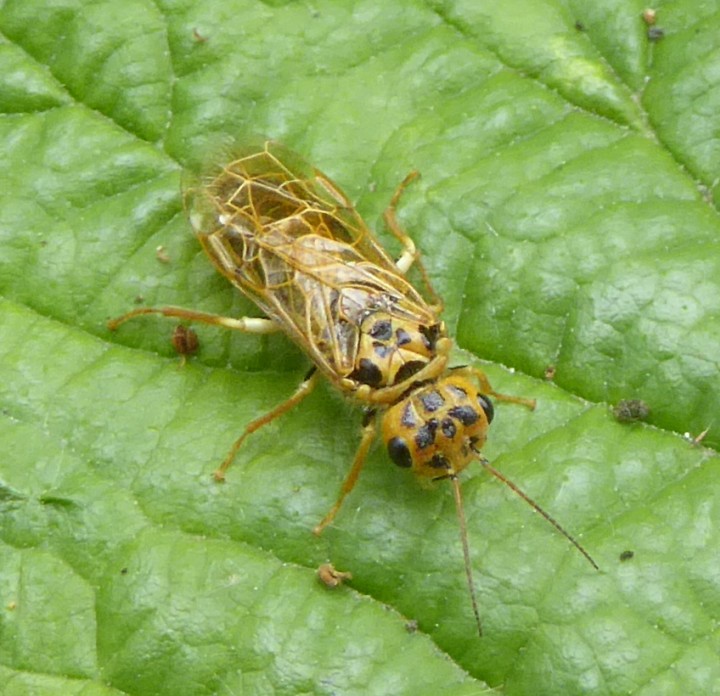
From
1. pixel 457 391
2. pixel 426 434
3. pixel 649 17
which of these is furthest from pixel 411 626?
pixel 649 17

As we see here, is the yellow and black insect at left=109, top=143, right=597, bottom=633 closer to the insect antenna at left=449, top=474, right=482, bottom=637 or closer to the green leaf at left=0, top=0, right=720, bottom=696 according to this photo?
the insect antenna at left=449, top=474, right=482, bottom=637

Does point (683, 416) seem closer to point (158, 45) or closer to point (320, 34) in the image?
point (320, 34)

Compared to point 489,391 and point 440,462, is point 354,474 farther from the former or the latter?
point 489,391

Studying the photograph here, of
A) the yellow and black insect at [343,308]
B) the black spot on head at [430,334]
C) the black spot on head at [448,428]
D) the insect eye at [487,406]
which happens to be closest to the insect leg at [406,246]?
the yellow and black insect at [343,308]

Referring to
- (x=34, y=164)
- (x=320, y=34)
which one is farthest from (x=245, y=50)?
(x=34, y=164)

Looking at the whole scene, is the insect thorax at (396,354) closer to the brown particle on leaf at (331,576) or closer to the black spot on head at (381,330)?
the black spot on head at (381,330)

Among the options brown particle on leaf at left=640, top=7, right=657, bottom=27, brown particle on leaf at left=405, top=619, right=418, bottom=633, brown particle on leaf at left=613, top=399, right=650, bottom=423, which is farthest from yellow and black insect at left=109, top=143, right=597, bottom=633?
brown particle on leaf at left=640, top=7, right=657, bottom=27
